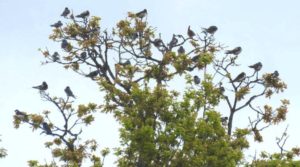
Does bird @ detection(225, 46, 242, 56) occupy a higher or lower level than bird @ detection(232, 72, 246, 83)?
higher

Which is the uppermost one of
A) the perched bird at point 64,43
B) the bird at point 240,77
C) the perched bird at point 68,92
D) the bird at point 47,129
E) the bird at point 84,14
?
the bird at point 84,14

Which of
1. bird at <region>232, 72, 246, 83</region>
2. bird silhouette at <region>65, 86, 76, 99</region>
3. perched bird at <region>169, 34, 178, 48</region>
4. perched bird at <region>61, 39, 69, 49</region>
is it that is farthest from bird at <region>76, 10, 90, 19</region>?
bird at <region>232, 72, 246, 83</region>

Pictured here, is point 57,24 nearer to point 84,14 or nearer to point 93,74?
point 84,14

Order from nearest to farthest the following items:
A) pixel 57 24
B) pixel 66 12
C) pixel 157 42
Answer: pixel 157 42
pixel 66 12
pixel 57 24

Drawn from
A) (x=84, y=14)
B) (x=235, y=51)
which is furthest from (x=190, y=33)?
(x=84, y=14)

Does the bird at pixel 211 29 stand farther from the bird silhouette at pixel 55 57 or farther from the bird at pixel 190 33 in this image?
the bird silhouette at pixel 55 57

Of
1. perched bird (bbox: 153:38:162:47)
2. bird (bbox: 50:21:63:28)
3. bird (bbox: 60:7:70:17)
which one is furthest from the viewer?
bird (bbox: 50:21:63:28)

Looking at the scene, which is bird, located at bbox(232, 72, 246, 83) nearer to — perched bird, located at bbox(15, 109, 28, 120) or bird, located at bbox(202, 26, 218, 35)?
bird, located at bbox(202, 26, 218, 35)

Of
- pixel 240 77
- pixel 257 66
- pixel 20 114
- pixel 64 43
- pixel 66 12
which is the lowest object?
pixel 20 114

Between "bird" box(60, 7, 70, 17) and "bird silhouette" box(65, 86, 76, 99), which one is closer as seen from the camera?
"bird silhouette" box(65, 86, 76, 99)

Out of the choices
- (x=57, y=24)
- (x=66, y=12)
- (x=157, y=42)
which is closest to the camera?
(x=157, y=42)

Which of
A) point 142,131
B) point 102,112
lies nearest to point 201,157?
point 142,131

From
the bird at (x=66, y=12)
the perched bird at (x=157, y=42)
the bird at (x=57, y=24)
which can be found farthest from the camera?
the bird at (x=57, y=24)

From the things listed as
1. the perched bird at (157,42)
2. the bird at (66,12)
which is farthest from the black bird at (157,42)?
the bird at (66,12)
